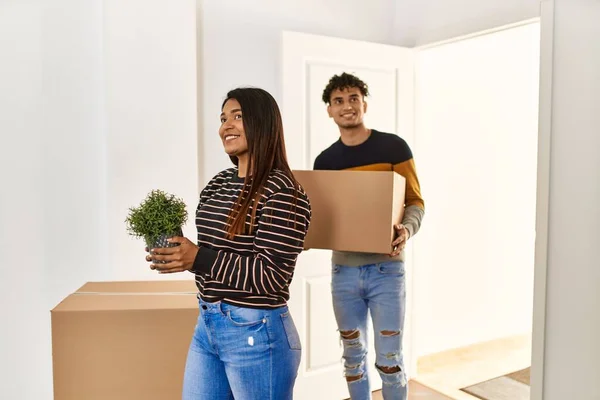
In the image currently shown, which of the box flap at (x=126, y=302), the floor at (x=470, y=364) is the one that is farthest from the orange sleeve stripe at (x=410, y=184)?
the floor at (x=470, y=364)

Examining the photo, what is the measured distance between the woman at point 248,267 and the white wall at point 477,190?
2.16 m

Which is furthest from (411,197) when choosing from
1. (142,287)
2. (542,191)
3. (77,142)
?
(77,142)

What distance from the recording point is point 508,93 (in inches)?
159

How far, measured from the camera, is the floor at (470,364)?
10.6 ft

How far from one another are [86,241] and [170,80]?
0.73 metres

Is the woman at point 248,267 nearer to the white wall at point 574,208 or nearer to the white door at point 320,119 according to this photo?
the white door at point 320,119

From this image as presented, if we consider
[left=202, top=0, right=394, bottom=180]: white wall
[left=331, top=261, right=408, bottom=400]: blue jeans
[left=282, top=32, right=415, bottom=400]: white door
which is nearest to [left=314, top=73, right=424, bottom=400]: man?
[left=331, top=261, right=408, bottom=400]: blue jeans

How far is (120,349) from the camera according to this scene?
5.15 ft

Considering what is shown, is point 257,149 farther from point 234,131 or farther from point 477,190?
point 477,190

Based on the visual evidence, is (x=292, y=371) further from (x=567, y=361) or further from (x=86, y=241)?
(x=567, y=361)

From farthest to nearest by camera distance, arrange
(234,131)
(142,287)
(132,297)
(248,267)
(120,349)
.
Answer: (142,287), (132,297), (120,349), (234,131), (248,267)

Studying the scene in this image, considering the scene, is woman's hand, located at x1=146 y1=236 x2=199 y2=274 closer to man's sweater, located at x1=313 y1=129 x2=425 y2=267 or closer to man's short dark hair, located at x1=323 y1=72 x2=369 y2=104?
man's sweater, located at x1=313 y1=129 x2=425 y2=267

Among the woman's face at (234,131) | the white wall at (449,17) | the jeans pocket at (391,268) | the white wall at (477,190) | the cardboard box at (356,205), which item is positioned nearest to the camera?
the woman's face at (234,131)

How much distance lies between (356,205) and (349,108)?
0.50 metres
